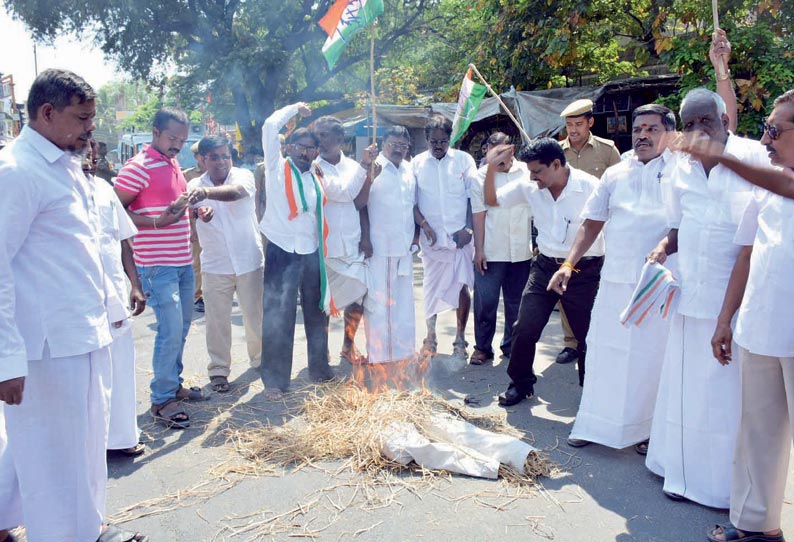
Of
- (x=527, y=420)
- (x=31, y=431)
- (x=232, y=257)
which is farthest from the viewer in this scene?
(x=232, y=257)

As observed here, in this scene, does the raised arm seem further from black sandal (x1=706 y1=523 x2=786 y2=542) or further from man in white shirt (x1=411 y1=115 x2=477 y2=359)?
man in white shirt (x1=411 y1=115 x2=477 y2=359)

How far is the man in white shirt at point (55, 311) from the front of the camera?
2.65 m

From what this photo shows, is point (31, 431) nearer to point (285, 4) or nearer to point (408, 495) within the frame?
point (408, 495)

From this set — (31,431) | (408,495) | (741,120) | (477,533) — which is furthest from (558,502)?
(741,120)

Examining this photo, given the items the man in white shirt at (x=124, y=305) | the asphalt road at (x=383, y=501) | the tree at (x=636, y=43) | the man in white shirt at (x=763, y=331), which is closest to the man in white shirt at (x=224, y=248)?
the asphalt road at (x=383, y=501)

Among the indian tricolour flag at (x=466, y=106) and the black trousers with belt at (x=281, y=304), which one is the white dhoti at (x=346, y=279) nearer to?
the black trousers with belt at (x=281, y=304)

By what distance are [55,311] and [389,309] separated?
3.40m

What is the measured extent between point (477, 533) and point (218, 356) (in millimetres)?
2989

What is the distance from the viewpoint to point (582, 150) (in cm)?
618

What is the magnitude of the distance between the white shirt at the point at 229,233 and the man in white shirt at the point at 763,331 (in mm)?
3598

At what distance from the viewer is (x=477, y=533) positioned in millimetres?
3240

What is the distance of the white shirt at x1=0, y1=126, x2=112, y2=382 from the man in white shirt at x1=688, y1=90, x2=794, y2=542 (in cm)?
262

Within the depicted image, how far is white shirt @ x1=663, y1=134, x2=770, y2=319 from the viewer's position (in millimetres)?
3285

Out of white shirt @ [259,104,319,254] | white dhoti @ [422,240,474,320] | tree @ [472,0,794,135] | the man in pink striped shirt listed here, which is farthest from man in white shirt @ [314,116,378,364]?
tree @ [472,0,794,135]
